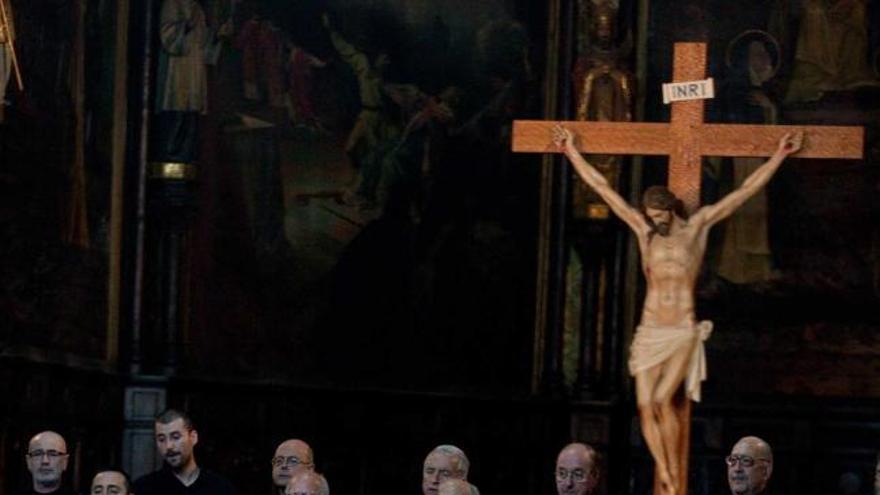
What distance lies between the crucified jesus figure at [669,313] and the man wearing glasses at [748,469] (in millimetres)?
296

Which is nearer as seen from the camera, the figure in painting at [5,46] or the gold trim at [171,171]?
the figure in painting at [5,46]

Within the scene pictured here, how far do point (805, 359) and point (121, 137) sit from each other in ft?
16.5

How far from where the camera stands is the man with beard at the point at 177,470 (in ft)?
49.3

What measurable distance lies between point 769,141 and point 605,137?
84 cm

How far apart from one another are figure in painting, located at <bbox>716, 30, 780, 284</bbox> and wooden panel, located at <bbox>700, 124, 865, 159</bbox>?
607 cm

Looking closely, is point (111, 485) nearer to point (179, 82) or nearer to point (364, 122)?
point (179, 82)

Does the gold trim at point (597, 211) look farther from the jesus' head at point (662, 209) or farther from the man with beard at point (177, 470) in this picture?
the man with beard at point (177, 470)

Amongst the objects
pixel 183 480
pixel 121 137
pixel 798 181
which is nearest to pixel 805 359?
pixel 798 181

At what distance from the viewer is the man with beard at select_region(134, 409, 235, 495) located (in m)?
15.0

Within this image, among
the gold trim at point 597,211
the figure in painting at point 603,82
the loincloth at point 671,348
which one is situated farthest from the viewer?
the gold trim at point 597,211

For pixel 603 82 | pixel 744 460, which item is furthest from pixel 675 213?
pixel 603 82

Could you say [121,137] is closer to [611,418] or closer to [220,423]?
[220,423]

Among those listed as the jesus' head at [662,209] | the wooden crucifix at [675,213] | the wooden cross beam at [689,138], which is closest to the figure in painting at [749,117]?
the wooden crucifix at [675,213]

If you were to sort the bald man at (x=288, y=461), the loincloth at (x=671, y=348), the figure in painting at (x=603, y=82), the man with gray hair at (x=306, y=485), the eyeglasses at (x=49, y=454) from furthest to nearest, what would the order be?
1. the figure in painting at (x=603, y=82)
2. the bald man at (x=288, y=461)
3. the loincloth at (x=671, y=348)
4. the eyeglasses at (x=49, y=454)
5. the man with gray hair at (x=306, y=485)
